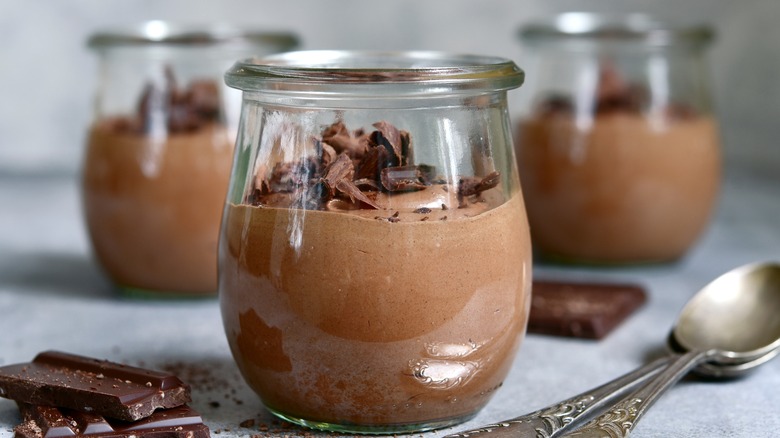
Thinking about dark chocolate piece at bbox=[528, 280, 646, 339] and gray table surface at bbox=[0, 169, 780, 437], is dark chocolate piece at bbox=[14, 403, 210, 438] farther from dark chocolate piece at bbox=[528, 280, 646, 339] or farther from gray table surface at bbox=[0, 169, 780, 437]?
dark chocolate piece at bbox=[528, 280, 646, 339]

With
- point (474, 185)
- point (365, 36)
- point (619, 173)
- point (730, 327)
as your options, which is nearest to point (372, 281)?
point (474, 185)

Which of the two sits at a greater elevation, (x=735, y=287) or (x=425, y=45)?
(x=425, y=45)

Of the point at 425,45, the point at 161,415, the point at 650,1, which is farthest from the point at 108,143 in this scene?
the point at 650,1

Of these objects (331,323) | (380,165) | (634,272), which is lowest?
(634,272)

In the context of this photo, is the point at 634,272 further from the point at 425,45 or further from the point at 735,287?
the point at 425,45

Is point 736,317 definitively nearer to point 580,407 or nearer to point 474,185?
point 580,407

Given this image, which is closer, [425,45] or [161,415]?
[161,415]

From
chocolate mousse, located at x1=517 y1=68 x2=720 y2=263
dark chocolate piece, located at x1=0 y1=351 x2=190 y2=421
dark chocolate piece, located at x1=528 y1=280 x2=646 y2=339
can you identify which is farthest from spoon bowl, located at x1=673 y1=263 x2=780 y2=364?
dark chocolate piece, located at x1=0 y1=351 x2=190 y2=421
